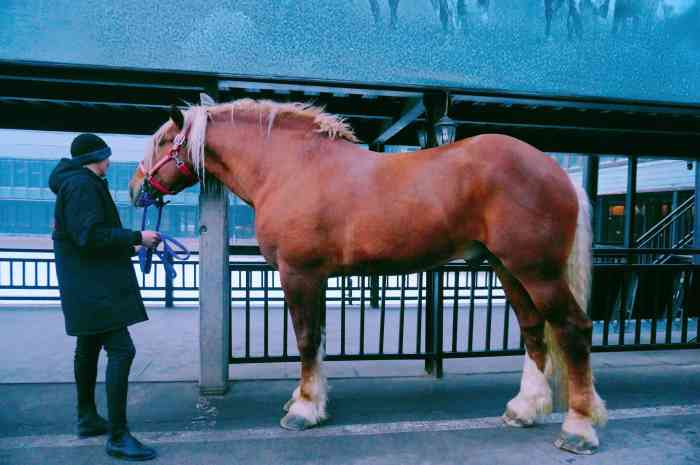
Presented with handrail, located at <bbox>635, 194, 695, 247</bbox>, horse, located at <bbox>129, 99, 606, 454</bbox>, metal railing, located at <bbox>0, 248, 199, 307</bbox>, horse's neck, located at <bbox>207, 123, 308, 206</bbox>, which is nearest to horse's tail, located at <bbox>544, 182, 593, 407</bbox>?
horse, located at <bbox>129, 99, 606, 454</bbox>

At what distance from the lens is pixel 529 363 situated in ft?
10.4

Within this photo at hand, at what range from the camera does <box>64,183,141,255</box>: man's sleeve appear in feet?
8.16

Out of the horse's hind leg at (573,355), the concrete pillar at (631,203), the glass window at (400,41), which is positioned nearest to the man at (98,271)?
the glass window at (400,41)

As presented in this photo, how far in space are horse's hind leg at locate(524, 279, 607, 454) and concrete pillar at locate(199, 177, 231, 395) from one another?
2.37m

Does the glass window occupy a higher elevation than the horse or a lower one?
higher

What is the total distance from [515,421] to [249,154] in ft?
8.86

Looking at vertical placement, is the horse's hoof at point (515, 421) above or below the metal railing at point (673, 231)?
below

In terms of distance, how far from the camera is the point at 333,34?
11.5ft

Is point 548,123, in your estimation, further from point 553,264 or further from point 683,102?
point 553,264

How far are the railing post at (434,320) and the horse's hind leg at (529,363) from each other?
89 centimetres

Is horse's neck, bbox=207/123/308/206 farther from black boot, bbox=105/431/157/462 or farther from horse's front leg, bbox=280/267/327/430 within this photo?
black boot, bbox=105/431/157/462

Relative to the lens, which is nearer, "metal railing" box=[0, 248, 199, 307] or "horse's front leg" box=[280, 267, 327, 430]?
"horse's front leg" box=[280, 267, 327, 430]

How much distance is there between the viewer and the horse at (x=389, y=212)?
277cm

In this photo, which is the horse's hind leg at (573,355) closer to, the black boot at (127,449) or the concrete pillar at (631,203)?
the black boot at (127,449)
